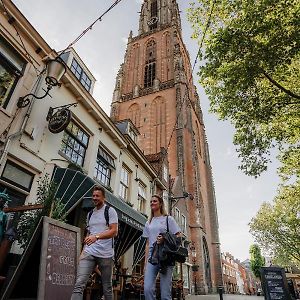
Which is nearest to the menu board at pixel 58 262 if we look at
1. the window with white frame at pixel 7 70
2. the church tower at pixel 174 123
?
the window with white frame at pixel 7 70

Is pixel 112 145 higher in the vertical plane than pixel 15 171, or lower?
higher

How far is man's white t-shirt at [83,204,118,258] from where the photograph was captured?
339 cm

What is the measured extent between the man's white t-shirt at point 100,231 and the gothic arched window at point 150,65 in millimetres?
34030

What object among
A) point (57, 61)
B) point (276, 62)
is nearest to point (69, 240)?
point (57, 61)

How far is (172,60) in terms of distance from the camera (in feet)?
121

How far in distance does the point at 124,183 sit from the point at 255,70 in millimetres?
7539

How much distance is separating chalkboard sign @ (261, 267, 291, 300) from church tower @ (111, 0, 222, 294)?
31.3ft

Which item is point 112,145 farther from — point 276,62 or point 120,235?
point 276,62

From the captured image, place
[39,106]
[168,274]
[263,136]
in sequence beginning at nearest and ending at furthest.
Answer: [168,274] → [39,106] → [263,136]

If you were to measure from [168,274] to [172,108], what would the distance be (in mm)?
A: 28858

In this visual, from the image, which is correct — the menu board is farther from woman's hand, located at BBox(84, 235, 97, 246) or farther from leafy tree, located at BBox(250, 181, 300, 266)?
leafy tree, located at BBox(250, 181, 300, 266)

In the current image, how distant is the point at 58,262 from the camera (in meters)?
3.73

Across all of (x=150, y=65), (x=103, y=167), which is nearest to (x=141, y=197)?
(x=103, y=167)

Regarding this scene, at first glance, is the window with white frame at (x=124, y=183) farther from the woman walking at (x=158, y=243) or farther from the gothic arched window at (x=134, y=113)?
the gothic arched window at (x=134, y=113)
